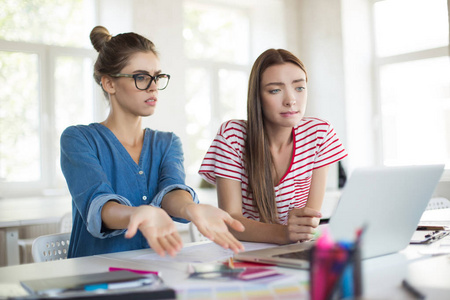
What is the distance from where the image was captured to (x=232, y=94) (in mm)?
5270

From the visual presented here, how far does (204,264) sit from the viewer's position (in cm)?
119

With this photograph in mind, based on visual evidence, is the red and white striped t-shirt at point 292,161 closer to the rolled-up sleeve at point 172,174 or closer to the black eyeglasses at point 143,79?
the rolled-up sleeve at point 172,174

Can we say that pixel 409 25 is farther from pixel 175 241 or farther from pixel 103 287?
pixel 103 287

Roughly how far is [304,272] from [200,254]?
374 mm

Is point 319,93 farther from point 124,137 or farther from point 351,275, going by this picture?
point 351,275

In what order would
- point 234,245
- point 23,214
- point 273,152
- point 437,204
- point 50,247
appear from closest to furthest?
1. point 234,245
2. point 50,247
3. point 273,152
4. point 437,204
5. point 23,214

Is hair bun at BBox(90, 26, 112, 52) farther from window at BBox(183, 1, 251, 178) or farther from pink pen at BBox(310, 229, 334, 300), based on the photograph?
window at BBox(183, 1, 251, 178)

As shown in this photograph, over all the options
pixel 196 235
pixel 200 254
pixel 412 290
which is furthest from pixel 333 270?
pixel 196 235

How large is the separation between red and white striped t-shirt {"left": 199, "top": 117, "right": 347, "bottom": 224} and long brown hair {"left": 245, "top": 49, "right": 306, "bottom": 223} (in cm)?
4

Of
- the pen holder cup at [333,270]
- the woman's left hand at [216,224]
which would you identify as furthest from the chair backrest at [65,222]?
the pen holder cup at [333,270]

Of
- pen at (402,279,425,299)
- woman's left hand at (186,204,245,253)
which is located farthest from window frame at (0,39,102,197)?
pen at (402,279,425,299)

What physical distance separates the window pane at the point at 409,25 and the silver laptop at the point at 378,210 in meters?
3.89

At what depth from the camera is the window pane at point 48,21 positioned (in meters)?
3.89

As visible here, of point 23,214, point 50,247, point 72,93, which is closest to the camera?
point 50,247
